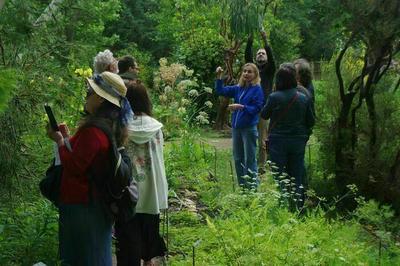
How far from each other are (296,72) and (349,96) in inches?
42.9

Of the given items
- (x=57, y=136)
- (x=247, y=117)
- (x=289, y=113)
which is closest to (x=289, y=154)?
(x=289, y=113)

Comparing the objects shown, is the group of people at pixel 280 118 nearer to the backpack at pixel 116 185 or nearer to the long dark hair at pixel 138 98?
the long dark hair at pixel 138 98

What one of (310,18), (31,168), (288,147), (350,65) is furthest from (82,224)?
(310,18)

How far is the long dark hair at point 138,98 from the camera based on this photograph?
4.60m

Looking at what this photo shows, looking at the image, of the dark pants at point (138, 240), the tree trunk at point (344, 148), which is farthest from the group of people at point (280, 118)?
the dark pants at point (138, 240)

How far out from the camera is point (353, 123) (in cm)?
748

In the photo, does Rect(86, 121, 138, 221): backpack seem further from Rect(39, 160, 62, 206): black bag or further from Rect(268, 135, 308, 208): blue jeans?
Rect(268, 135, 308, 208): blue jeans

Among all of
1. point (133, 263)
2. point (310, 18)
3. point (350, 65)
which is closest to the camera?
point (133, 263)

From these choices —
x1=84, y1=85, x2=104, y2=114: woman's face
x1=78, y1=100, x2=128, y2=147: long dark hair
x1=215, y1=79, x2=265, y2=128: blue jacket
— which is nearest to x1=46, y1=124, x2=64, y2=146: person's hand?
x1=78, y1=100, x2=128, y2=147: long dark hair

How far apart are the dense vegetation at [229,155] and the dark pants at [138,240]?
192 millimetres

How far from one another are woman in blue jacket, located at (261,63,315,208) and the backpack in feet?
9.94

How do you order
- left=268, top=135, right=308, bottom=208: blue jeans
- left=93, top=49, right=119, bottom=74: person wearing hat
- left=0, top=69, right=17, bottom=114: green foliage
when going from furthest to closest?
left=268, top=135, right=308, bottom=208: blue jeans
left=93, top=49, right=119, bottom=74: person wearing hat
left=0, top=69, right=17, bottom=114: green foliage

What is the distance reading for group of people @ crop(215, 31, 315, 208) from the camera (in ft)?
21.2

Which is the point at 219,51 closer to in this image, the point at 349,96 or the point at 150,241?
the point at 349,96
